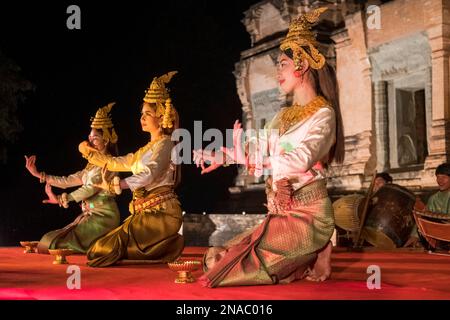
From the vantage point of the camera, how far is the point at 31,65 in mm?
13734

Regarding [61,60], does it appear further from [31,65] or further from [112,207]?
[112,207]

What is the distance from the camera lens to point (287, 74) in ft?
13.0

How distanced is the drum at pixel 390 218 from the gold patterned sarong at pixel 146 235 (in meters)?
3.28

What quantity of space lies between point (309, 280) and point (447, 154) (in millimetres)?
5230

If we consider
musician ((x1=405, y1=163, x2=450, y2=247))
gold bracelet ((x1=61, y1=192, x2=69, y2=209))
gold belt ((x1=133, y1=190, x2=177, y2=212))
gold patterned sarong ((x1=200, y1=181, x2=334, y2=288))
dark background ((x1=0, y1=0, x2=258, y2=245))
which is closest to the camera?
gold patterned sarong ((x1=200, y1=181, x2=334, y2=288))

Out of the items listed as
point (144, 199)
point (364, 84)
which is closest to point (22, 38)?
point (364, 84)

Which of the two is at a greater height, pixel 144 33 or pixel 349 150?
pixel 144 33

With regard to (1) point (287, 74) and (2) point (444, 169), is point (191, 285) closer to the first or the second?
(1) point (287, 74)

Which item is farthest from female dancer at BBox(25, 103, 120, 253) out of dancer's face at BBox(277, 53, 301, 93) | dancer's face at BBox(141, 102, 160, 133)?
dancer's face at BBox(277, 53, 301, 93)

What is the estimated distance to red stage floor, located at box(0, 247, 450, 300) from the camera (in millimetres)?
3154

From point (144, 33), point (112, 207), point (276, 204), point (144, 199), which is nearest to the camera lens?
point (276, 204)

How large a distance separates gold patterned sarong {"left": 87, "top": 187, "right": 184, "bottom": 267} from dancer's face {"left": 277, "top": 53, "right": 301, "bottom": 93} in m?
1.84

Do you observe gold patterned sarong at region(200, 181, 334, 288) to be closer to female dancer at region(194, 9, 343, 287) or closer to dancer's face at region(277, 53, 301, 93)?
female dancer at region(194, 9, 343, 287)

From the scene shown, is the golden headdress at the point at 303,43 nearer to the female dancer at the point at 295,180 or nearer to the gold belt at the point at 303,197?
the female dancer at the point at 295,180
